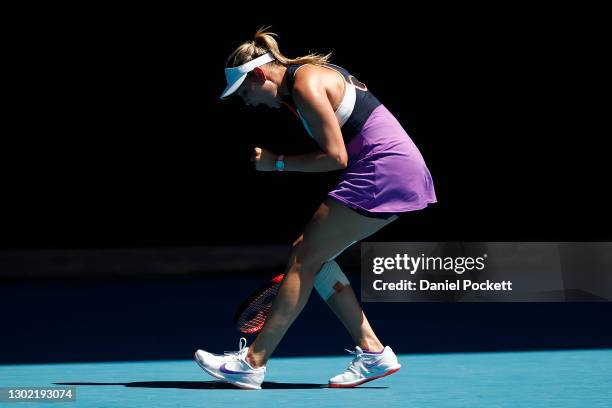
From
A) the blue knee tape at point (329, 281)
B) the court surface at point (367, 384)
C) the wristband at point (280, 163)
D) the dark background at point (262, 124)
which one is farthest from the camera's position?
the dark background at point (262, 124)

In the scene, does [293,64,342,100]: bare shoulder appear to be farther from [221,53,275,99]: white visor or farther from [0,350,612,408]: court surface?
[0,350,612,408]: court surface

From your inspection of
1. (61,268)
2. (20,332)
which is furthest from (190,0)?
(20,332)

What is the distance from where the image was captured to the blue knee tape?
5410mm

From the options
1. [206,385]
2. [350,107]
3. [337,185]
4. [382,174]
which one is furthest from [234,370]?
[350,107]

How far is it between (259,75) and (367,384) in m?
1.37

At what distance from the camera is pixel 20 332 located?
7145 millimetres

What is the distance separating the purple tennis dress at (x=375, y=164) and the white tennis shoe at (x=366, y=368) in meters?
0.59

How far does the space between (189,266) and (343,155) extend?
537 cm

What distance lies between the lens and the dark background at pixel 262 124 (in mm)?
10484

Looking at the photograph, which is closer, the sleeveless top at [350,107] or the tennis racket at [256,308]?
the sleeveless top at [350,107]

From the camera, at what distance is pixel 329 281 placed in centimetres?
541

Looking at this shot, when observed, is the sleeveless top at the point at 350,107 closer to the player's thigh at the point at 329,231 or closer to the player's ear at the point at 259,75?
the player's ear at the point at 259,75

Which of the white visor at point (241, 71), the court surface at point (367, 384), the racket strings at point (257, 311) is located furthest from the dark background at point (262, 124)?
the white visor at point (241, 71)

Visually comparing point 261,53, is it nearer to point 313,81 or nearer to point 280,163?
point 313,81
